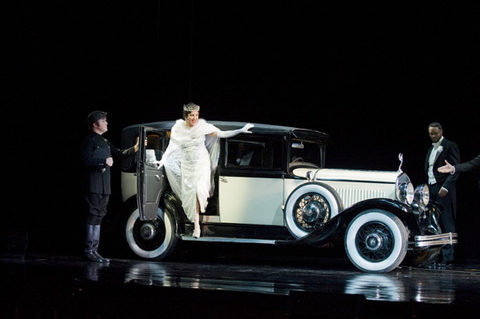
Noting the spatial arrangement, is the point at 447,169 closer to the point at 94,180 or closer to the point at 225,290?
the point at 225,290

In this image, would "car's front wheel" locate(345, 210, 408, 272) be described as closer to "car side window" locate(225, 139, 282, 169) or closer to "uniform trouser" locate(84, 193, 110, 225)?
"car side window" locate(225, 139, 282, 169)

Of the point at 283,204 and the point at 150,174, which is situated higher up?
the point at 150,174

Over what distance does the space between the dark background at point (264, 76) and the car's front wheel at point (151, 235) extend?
4.16 ft

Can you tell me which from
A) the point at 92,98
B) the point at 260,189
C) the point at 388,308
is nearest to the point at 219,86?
the point at 92,98

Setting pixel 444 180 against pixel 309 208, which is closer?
pixel 309 208

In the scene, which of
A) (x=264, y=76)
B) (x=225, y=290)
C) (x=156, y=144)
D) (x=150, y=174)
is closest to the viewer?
(x=225, y=290)

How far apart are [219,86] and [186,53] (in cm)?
69

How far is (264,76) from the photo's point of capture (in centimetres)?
812

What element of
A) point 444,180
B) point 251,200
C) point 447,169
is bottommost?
point 251,200

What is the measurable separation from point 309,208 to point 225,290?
7.90ft

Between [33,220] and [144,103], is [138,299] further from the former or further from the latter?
[33,220]

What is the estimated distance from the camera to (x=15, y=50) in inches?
239

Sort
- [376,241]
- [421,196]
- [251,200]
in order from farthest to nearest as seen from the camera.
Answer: [251,200] → [421,196] → [376,241]

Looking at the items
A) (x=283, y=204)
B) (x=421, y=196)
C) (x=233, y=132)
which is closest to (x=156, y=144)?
(x=233, y=132)
